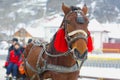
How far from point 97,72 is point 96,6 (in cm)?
12819

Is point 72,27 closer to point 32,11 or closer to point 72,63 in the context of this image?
point 72,63

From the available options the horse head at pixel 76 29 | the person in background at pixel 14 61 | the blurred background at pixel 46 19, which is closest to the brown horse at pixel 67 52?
the horse head at pixel 76 29

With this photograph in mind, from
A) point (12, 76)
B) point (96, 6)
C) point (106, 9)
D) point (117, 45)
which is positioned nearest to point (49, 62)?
point (12, 76)

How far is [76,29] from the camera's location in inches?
217

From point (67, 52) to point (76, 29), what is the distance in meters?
0.53

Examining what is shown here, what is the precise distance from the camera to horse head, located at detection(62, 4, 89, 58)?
17.4ft

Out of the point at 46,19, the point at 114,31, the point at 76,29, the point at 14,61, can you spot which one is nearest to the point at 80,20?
the point at 76,29

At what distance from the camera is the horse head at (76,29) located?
209 inches

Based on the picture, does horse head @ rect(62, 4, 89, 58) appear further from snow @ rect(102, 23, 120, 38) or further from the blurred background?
snow @ rect(102, 23, 120, 38)

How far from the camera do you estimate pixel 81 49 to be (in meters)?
5.28

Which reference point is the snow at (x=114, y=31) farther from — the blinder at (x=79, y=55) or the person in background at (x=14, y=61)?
the blinder at (x=79, y=55)

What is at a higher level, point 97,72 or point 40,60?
point 40,60

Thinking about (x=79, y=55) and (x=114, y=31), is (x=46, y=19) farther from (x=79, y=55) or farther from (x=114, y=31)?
(x=79, y=55)

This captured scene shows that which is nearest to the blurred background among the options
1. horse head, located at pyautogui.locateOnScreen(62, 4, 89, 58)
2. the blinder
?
horse head, located at pyautogui.locateOnScreen(62, 4, 89, 58)
